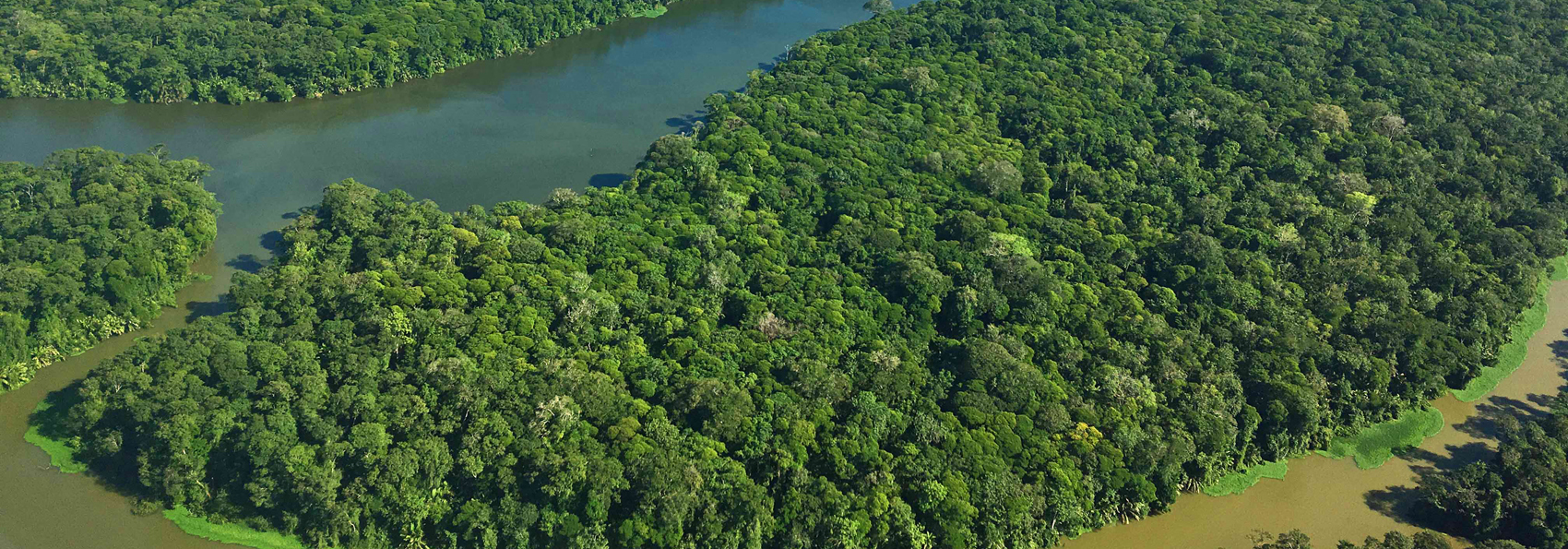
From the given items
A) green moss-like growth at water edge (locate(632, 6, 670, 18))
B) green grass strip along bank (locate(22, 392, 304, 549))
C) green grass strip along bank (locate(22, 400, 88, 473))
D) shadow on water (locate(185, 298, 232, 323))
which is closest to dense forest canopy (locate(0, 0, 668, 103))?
green moss-like growth at water edge (locate(632, 6, 670, 18))

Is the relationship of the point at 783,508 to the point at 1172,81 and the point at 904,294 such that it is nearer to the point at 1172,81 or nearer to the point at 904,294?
the point at 904,294

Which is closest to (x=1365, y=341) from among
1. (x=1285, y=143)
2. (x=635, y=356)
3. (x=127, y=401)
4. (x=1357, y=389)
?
(x=1357, y=389)

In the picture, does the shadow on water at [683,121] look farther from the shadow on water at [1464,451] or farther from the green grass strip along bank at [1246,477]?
the shadow on water at [1464,451]

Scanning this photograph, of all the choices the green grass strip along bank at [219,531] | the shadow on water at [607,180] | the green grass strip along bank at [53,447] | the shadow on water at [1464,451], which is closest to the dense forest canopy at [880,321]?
the green grass strip along bank at [219,531]

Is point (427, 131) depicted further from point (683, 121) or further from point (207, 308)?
point (207, 308)

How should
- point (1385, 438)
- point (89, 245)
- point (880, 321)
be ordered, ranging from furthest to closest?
point (89, 245)
point (880, 321)
point (1385, 438)

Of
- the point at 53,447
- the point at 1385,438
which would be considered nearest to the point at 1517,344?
the point at 1385,438

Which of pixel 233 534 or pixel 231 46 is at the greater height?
pixel 231 46

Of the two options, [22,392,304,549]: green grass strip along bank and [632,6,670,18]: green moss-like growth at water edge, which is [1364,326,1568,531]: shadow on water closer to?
[22,392,304,549]: green grass strip along bank
